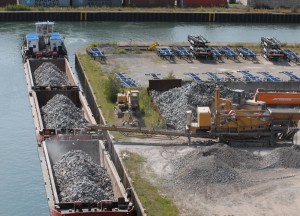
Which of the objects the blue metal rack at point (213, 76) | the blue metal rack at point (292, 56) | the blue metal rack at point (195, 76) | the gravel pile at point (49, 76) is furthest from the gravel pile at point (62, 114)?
the blue metal rack at point (292, 56)

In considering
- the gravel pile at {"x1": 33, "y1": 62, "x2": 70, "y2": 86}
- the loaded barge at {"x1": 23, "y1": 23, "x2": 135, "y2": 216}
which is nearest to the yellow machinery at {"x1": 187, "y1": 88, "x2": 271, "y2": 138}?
the loaded barge at {"x1": 23, "y1": 23, "x2": 135, "y2": 216}

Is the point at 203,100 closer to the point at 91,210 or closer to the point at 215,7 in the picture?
the point at 91,210

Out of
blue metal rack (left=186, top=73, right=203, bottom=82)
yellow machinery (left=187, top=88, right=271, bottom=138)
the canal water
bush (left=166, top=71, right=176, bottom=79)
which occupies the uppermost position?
yellow machinery (left=187, top=88, right=271, bottom=138)

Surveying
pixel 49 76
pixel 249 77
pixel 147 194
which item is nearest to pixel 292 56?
pixel 249 77

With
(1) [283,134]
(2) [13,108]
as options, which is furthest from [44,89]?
(1) [283,134]

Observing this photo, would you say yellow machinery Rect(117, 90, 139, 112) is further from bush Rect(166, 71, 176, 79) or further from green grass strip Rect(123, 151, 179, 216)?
green grass strip Rect(123, 151, 179, 216)

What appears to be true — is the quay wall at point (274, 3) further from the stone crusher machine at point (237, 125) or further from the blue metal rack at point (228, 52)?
the stone crusher machine at point (237, 125)

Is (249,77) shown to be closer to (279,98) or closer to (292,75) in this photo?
(292,75)
